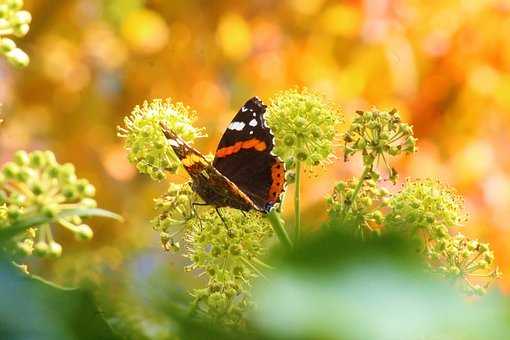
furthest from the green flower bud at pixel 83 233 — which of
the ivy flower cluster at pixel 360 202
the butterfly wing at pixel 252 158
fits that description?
the butterfly wing at pixel 252 158

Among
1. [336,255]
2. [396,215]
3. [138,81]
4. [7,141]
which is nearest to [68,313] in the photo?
[336,255]

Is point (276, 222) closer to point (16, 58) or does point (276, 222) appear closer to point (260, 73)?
point (16, 58)

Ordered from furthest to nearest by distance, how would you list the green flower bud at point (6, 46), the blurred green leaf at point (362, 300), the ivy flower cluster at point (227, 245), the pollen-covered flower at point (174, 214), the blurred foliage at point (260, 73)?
the blurred foliage at point (260, 73) < the pollen-covered flower at point (174, 214) < the ivy flower cluster at point (227, 245) < the green flower bud at point (6, 46) < the blurred green leaf at point (362, 300)

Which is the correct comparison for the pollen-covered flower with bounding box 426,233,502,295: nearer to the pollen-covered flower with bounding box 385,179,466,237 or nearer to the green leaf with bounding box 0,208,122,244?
the pollen-covered flower with bounding box 385,179,466,237

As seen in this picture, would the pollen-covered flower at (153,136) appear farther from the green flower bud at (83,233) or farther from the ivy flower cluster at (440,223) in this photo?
the green flower bud at (83,233)

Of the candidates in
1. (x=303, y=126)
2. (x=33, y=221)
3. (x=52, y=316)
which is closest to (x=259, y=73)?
(x=303, y=126)

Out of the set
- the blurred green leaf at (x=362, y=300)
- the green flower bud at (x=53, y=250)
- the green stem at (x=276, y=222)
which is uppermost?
the green stem at (x=276, y=222)
